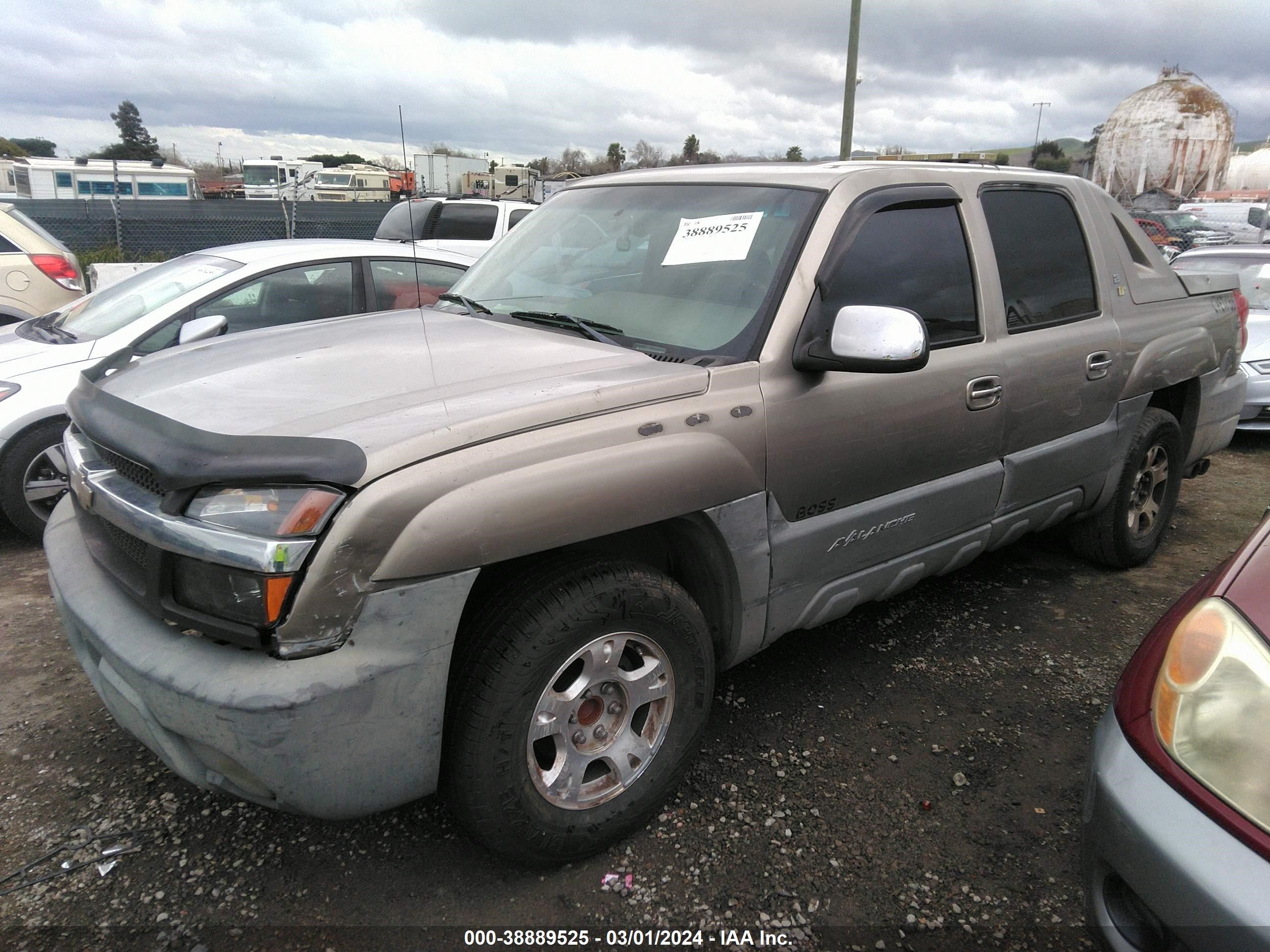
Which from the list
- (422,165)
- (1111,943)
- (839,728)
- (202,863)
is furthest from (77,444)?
(422,165)

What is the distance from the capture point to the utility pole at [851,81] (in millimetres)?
10734

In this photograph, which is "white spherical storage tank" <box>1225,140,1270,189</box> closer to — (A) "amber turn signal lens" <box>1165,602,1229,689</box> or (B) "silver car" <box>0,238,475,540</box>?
(B) "silver car" <box>0,238,475,540</box>

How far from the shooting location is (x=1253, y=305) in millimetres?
7914

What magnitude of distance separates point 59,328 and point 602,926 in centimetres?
470

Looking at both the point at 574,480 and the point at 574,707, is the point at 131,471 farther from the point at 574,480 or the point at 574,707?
the point at 574,707

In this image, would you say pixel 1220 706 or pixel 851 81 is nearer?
pixel 1220 706

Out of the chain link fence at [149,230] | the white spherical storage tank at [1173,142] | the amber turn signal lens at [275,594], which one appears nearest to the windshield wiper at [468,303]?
the amber turn signal lens at [275,594]

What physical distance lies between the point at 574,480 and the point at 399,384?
1.93ft

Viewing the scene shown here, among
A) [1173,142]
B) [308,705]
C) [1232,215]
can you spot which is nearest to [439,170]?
[308,705]

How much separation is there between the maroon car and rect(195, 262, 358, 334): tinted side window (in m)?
4.25

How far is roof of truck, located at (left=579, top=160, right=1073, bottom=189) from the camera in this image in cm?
284

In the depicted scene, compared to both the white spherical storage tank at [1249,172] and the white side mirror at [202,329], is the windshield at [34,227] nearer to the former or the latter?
the white side mirror at [202,329]

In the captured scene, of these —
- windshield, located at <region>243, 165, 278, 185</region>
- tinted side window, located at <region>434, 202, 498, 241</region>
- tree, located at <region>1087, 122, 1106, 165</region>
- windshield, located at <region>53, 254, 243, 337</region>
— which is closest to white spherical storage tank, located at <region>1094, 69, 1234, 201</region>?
tree, located at <region>1087, 122, 1106, 165</region>

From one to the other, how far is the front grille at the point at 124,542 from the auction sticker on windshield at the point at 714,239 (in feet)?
5.72
